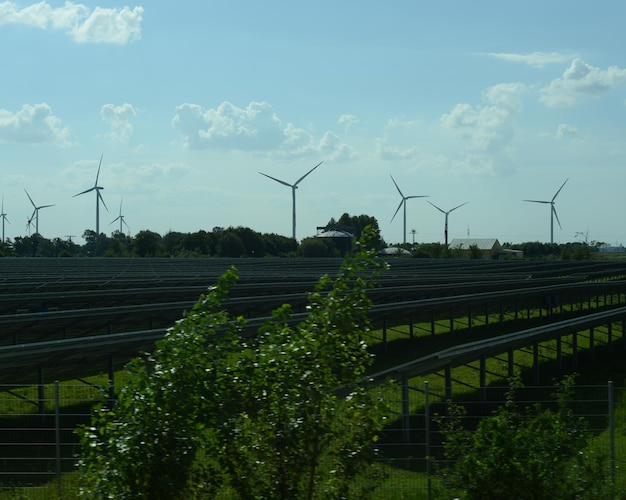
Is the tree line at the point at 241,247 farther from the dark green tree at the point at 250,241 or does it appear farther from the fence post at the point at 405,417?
the fence post at the point at 405,417

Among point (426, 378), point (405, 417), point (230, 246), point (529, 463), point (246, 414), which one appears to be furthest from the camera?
point (230, 246)

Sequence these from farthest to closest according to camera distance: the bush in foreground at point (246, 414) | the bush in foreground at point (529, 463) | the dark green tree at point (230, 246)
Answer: the dark green tree at point (230, 246), the bush in foreground at point (529, 463), the bush in foreground at point (246, 414)

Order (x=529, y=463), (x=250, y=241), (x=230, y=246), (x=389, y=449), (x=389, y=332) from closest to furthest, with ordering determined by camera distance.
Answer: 1. (x=529, y=463)
2. (x=389, y=449)
3. (x=389, y=332)
4. (x=230, y=246)
5. (x=250, y=241)

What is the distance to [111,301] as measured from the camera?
37.4 m

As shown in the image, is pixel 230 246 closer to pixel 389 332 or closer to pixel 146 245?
pixel 146 245

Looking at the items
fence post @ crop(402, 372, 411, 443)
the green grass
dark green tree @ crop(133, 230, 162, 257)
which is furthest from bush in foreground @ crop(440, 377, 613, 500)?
dark green tree @ crop(133, 230, 162, 257)

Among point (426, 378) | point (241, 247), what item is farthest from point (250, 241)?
point (426, 378)

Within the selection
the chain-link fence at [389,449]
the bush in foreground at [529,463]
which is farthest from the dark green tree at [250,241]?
the bush in foreground at [529,463]

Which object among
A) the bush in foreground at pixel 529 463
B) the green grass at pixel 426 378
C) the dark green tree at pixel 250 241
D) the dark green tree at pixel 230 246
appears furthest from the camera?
the dark green tree at pixel 250 241

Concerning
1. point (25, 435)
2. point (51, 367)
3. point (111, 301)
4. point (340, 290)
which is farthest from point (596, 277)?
point (340, 290)

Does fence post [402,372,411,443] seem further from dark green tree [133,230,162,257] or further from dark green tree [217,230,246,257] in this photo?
dark green tree [133,230,162,257]

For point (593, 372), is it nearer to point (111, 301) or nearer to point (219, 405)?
point (111, 301)

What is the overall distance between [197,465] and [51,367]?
1518 centimetres

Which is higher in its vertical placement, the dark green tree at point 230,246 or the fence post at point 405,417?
the dark green tree at point 230,246
